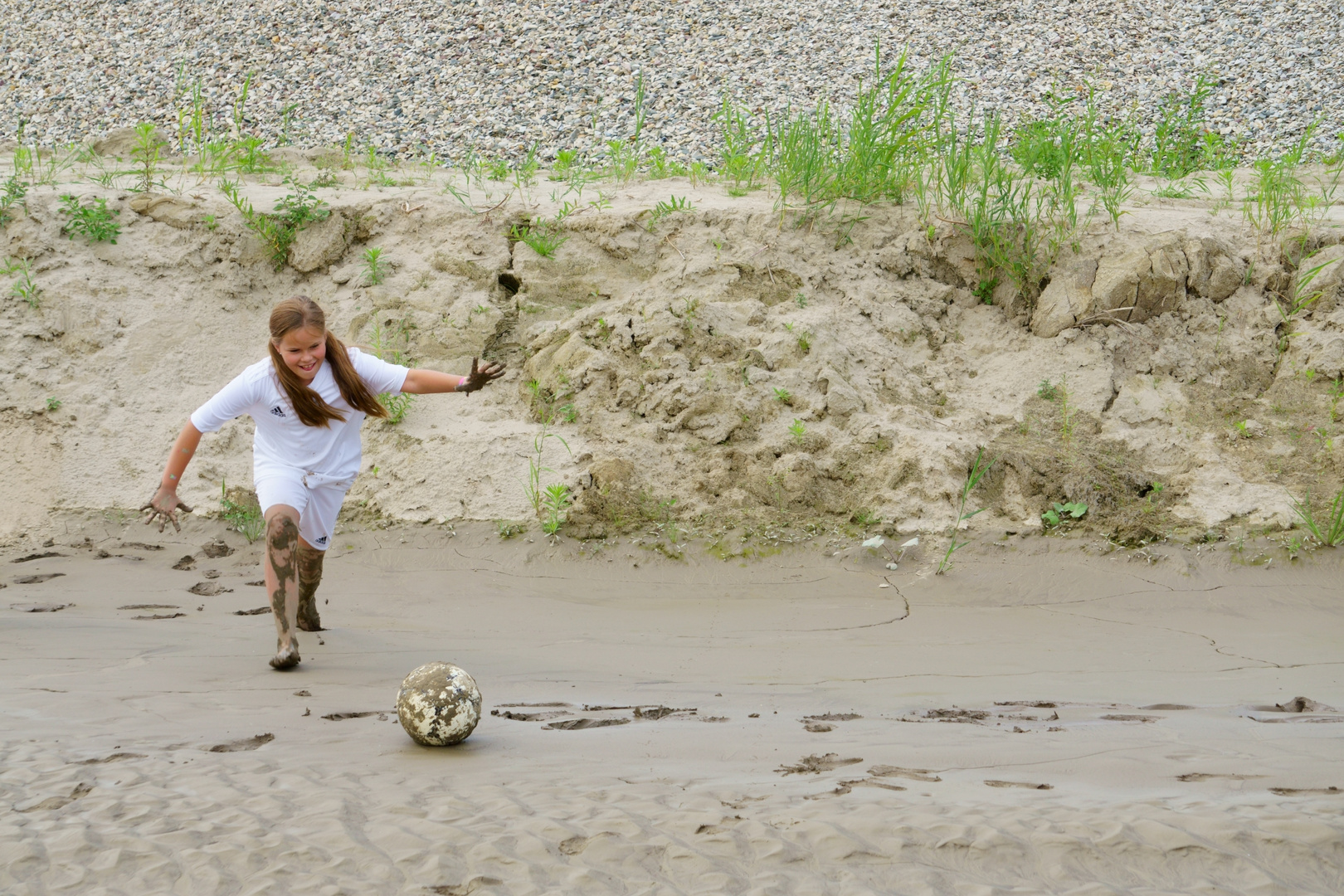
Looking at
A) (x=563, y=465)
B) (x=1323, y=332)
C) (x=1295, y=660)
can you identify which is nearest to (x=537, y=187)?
(x=563, y=465)

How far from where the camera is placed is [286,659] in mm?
3863

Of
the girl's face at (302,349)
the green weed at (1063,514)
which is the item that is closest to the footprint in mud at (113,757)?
the girl's face at (302,349)

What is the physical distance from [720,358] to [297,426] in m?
3.07

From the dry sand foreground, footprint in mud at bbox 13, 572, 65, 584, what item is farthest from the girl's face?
footprint in mud at bbox 13, 572, 65, 584

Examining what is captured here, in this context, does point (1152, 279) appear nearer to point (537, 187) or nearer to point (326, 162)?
point (537, 187)

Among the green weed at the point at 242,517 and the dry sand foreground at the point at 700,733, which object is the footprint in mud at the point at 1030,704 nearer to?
the dry sand foreground at the point at 700,733

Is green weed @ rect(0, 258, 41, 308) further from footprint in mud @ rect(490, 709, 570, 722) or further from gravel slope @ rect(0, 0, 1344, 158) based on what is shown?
footprint in mud @ rect(490, 709, 570, 722)

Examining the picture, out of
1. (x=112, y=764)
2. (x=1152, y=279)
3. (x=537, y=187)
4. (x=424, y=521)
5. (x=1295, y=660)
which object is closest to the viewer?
(x=112, y=764)

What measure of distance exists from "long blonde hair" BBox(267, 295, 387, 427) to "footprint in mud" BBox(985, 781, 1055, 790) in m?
2.83

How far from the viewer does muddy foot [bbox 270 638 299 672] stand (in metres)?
3.87

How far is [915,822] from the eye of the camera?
227cm

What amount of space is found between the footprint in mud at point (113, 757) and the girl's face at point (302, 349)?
171cm

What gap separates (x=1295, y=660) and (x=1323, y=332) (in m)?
3.11

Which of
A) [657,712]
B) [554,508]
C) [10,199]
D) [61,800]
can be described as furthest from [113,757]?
[10,199]
